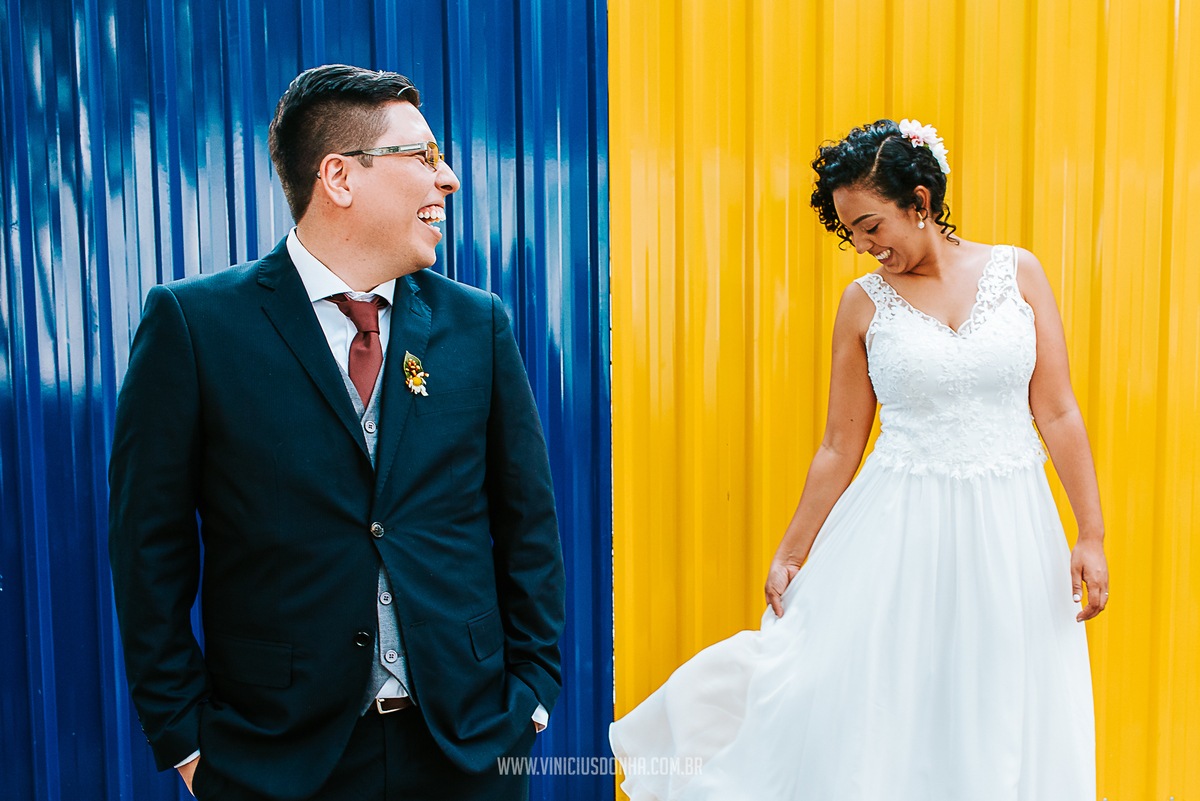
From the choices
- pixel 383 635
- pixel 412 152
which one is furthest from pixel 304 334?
pixel 383 635

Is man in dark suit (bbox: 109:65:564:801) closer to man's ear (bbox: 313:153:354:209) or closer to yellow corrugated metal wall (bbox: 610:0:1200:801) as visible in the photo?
man's ear (bbox: 313:153:354:209)

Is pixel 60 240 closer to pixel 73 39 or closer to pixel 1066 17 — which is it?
pixel 73 39

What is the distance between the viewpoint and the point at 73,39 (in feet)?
8.19

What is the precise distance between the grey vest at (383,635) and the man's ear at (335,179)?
321mm

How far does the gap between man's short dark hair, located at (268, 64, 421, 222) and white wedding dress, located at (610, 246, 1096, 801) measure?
51.9 inches

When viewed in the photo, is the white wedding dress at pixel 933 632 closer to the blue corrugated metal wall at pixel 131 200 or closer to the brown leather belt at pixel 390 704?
the brown leather belt at pixel 390 704

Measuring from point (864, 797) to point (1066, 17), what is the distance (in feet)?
7.68

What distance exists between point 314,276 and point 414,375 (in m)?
0.25

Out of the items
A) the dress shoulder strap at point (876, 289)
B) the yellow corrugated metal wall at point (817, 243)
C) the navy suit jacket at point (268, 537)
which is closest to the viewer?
the navy suit jacket at point (268, 537)

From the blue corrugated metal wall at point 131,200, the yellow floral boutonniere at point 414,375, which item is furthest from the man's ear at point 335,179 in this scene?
the blue corrugated metal wall at point 131,200

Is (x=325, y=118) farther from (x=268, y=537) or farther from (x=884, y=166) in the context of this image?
(x=884, y=166)

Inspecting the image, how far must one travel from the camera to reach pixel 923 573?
7.00 feet

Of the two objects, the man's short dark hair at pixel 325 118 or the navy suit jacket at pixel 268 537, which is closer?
the navy suit jacket at pixel 268 537

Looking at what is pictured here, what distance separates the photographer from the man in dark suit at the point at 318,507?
147 centimetres
